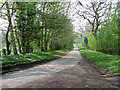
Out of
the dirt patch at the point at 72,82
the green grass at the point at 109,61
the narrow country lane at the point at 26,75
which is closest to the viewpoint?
the dirt patch at the point at 72,82

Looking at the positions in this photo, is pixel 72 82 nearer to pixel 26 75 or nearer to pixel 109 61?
pixel 26 75

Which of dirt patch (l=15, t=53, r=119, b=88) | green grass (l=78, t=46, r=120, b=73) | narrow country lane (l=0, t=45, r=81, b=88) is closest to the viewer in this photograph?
dirt patch (l=15, t=53, r=119, b=88)

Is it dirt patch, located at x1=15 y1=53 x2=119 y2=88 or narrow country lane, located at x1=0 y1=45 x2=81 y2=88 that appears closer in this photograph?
dirt patch, located at x1=15 y1=53 x2=119 y2=88

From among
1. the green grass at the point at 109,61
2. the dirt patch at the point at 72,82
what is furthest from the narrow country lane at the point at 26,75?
the green grass at the point at 109,61

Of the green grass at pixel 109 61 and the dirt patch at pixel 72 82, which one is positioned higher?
the dirt patch at pixel 72 82

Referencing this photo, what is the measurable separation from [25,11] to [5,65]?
6.13m

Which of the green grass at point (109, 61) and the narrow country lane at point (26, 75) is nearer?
the narrow country lane at point (26, 75)

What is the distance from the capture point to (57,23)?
57.5 feet

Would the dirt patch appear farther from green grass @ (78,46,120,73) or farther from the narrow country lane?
green grass @ (78,46,120,73)

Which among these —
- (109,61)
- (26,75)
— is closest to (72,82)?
(26,75)

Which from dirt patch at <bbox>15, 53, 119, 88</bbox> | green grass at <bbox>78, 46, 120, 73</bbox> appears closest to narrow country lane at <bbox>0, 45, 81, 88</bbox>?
dirt patch at <bbox>15, 53, 119, 88</bbox>

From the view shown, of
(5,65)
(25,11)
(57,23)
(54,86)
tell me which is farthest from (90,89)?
(57,23)

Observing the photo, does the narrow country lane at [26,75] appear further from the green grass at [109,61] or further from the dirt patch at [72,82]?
the green grass at [109,61]

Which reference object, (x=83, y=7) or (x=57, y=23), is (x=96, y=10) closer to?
(x=83, y=7)
